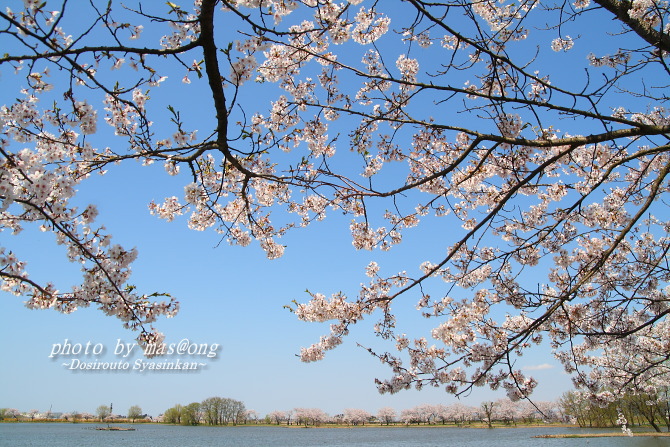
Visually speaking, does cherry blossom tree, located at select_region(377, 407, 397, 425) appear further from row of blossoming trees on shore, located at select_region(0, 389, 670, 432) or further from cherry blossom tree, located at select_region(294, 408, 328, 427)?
cherry blossom tree, located at select_region(294, 408, 328, 427)

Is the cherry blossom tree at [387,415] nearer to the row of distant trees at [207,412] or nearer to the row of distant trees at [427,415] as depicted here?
the row of distant trees at [427,415]

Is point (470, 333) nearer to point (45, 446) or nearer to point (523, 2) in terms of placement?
point (523, 2)

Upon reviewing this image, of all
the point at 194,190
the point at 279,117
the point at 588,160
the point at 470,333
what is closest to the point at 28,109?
the point at 194,190

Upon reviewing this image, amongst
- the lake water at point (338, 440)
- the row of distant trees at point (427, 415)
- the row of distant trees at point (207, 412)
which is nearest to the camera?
the lake water at point (338, 440)

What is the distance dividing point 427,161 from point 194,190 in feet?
9.19

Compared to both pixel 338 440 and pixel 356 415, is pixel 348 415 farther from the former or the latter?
pixel 338 440

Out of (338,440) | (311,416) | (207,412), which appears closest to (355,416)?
(311,416)

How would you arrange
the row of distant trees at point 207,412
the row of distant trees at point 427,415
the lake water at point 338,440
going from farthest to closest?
the row of distant trees at point 207,412
the row of distant trees at point 427,415
the lake water at point 338,440

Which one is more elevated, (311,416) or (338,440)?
(338,440)

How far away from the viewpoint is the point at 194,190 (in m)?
4.09

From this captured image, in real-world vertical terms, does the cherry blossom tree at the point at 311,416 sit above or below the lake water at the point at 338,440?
below

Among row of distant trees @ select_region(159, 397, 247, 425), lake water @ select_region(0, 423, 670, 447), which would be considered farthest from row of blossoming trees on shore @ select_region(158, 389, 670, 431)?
lake water @ select_region(0, 423, 670, 447)

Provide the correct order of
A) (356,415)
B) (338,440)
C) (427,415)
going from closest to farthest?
(338,440) → (427,415) → (356,415)

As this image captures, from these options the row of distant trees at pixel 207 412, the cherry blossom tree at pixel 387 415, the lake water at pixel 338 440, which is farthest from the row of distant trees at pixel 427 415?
the lake water at pixel 338 440
